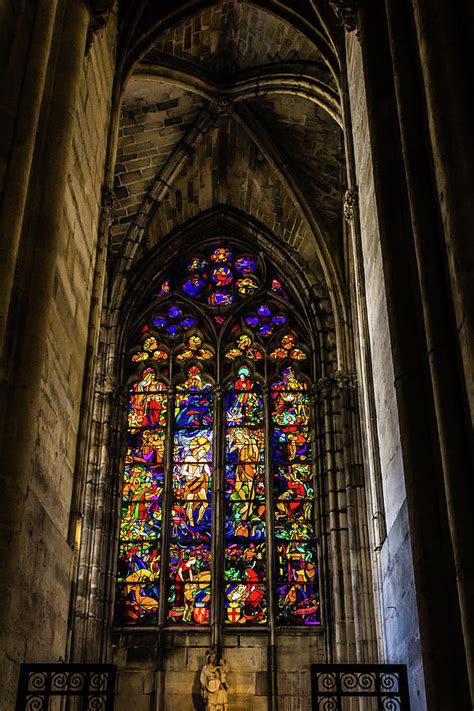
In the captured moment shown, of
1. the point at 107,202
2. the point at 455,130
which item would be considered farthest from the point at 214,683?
the point at 455,130

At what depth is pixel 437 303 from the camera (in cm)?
548

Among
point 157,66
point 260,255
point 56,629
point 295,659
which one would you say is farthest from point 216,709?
point 157,66

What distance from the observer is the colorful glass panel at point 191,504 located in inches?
551

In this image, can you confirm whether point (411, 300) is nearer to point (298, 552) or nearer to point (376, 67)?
point (376, 67)

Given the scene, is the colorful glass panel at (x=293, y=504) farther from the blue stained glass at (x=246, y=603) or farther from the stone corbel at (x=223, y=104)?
the stone corbel at (x=223, y=104)

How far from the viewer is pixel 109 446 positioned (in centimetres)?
1482

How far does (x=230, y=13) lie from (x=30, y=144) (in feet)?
26.1

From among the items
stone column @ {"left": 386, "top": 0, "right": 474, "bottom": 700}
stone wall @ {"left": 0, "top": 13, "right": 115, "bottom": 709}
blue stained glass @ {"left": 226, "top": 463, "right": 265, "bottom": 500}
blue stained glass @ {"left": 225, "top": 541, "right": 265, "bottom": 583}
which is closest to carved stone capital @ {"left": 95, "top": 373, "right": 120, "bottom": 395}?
blue stained glass @ {"left": 226, "top": 463, "right": 265, "bottom": 500}

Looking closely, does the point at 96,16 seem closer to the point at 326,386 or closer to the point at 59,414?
the point at 59,414

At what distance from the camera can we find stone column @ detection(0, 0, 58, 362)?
20.4ft

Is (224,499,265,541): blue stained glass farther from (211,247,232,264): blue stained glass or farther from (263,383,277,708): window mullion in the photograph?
(211,247,232,264): blue stained glass

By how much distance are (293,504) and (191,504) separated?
1716 millimetres

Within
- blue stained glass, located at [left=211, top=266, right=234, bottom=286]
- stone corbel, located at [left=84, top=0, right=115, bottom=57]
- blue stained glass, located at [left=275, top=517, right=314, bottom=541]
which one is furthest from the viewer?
blue stained glass, located at [left=211, top=266, right=234, bottom=286]

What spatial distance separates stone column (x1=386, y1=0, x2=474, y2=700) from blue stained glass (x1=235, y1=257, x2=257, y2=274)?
411 inches
